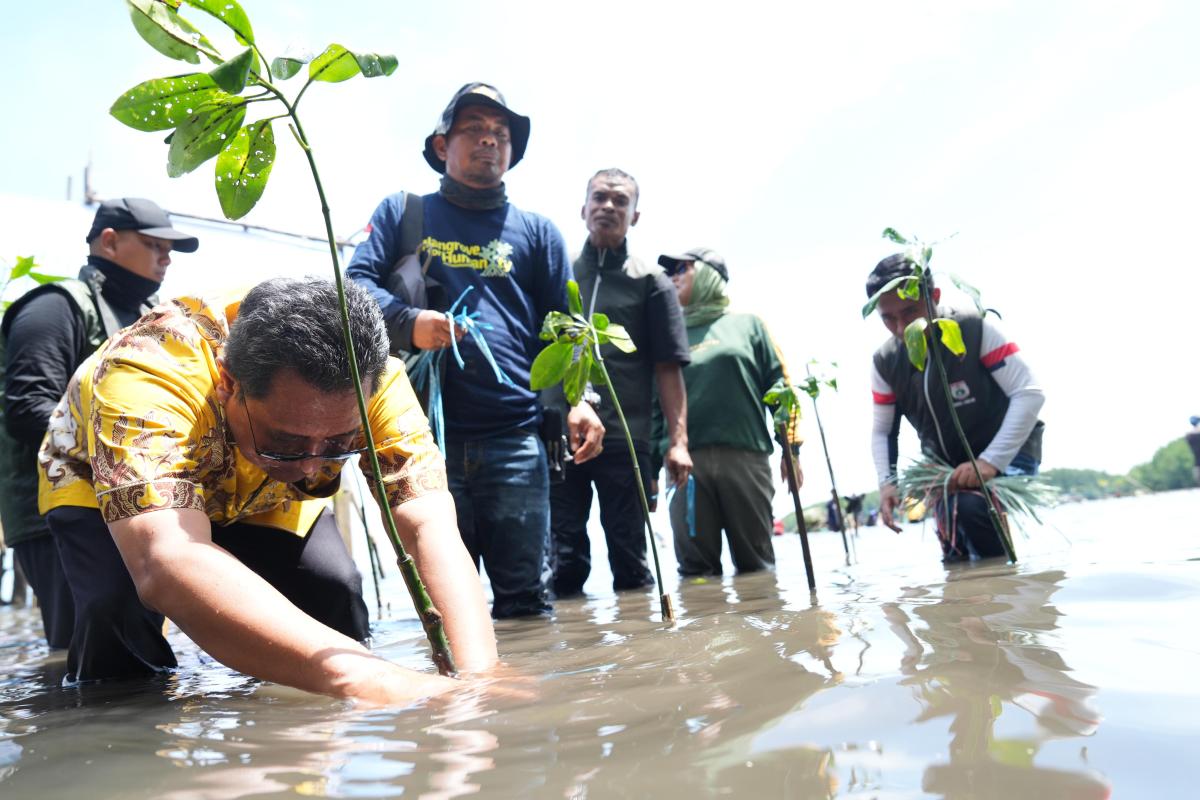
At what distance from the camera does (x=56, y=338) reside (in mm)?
3367

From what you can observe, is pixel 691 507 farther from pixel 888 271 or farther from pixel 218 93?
pixel 218 93

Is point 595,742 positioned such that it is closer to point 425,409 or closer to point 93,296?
point 425,409

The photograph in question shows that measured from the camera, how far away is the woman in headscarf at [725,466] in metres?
5.16

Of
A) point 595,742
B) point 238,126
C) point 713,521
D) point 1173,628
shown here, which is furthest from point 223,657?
point 713,521

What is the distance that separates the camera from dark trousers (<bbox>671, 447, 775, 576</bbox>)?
5.14m

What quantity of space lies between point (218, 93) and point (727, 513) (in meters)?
3.94

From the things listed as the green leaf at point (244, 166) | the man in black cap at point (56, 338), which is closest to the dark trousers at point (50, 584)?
the man in black cap at point (56, 338)

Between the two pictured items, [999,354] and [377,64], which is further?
[999,354]

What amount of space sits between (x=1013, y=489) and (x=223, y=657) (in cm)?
383

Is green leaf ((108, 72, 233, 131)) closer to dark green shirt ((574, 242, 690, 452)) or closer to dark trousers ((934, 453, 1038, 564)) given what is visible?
dark green shirt ((574, 242, 690, 452))

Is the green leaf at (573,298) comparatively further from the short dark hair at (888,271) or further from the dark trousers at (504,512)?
the short dark hair at (888,271)

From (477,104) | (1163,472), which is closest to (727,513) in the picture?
(477,104)

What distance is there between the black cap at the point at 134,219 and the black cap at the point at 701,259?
2.88 metres

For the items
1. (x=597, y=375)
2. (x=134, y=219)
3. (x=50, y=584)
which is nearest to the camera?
(x=50, y=584)
